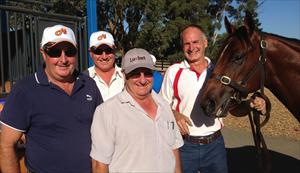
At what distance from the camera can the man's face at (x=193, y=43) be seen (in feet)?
9.07

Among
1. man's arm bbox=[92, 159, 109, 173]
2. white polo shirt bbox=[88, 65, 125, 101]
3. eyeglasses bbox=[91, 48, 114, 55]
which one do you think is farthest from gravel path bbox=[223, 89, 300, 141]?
man's arm bbox=[92, 159, 109, 173]

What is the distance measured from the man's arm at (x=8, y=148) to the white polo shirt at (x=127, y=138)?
0.49m

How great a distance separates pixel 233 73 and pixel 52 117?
1488mm

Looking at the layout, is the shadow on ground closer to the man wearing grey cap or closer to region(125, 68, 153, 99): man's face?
the man wearing grey cap

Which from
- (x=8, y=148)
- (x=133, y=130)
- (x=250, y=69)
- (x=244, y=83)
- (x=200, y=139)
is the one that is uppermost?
(x=250, y=69)

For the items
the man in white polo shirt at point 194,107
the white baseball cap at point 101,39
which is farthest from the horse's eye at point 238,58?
the white baseball cap at point 101,39

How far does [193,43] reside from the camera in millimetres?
2762

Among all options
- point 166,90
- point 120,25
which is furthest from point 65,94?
point 120,25

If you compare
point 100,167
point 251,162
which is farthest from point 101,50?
point 251,162

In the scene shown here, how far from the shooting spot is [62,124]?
2016mm

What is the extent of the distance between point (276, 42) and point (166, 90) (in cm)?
102

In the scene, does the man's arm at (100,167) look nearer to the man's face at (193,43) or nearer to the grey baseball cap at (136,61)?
the grey baseball cap at (136,61)

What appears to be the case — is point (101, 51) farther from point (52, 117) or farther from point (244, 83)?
point (244, 83)

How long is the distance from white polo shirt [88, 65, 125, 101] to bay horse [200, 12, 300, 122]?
72 centimetres
